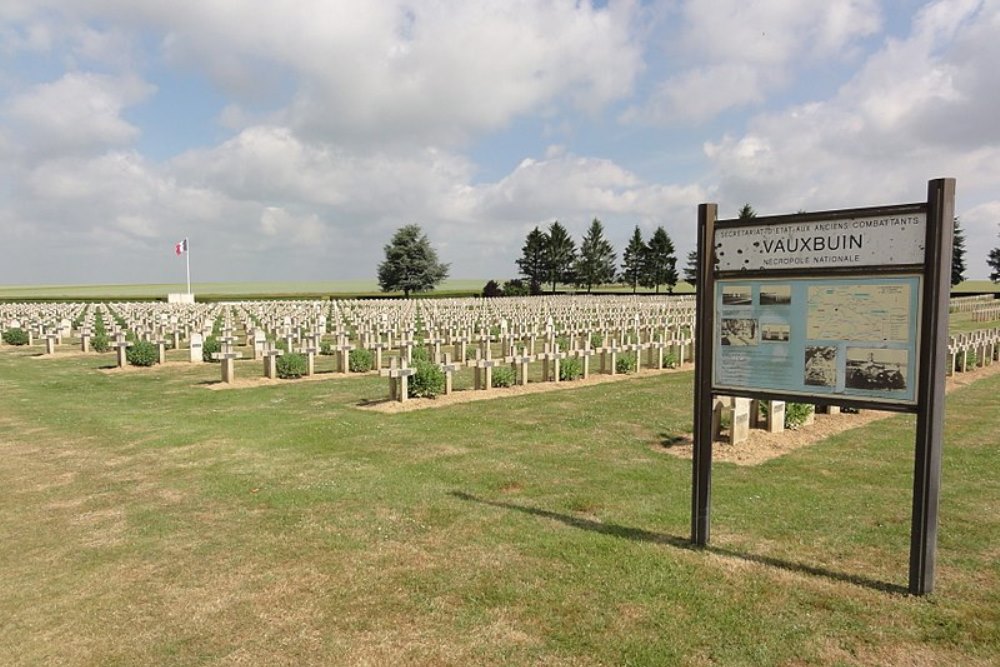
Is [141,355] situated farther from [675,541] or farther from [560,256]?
[560,256]

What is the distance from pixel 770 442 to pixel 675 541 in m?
4.00

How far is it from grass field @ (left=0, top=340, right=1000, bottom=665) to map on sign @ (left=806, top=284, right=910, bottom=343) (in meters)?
1.68

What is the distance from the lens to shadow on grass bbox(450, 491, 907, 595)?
440cm

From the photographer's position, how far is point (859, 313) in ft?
14.6

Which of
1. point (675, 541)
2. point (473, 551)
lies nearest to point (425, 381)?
point (473, 551)

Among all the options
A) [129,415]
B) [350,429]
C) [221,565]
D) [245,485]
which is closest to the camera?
[221,565]

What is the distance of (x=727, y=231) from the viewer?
5.02 m

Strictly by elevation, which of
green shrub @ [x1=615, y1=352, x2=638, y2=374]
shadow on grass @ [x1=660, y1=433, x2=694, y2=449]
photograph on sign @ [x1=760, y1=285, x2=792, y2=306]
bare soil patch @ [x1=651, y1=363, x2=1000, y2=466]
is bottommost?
shadow on grass @ [x1=660, y1=433, x2=694, y2=449]

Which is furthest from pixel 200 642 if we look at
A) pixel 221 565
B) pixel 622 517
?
pixel 622 517

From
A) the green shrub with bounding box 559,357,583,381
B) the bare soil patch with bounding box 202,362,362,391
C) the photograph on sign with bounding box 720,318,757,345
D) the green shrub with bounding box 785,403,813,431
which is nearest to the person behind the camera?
the photograph on sign with bounding box 720,318,757,345

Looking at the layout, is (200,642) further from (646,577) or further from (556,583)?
(646,577)

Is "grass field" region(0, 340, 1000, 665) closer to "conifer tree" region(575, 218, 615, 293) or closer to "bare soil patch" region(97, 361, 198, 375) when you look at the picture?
"bare soil patch" region(97, 361, 198, 375)

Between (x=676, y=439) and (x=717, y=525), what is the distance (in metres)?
3.42

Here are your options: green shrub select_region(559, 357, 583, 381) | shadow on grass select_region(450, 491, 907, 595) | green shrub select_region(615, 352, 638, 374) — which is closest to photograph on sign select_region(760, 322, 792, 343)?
shadow on grass select_region(450, 491, 907, 595)
